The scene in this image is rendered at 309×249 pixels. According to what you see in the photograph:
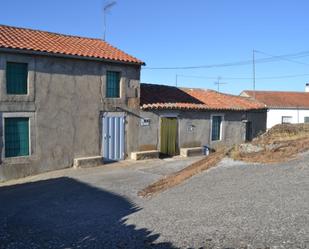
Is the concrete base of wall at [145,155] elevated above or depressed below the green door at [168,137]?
below

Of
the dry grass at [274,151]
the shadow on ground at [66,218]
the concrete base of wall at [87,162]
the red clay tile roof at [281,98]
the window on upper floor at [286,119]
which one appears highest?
the red clay tile roof at [281,98]

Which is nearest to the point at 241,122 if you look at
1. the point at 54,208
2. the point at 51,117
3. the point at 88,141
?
the point at 88,141

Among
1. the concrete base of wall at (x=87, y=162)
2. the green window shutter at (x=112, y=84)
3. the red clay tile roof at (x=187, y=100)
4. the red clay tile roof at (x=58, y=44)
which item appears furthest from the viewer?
the red clay tile roof at (x=187, y=100)

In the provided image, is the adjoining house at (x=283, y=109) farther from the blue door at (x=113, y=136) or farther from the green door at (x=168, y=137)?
the blue door at (x=113, y=136)

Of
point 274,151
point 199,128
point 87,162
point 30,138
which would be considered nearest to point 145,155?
point 87,162

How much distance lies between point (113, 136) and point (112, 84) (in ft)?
7.51

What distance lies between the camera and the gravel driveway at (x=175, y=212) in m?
7.03

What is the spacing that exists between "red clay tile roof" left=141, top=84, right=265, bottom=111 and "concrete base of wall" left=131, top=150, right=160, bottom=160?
2037 mm

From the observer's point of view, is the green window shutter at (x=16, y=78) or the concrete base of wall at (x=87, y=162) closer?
the green window shutter at (x=16, y=78)

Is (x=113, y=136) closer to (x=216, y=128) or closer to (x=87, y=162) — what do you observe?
(x=87, y=162)

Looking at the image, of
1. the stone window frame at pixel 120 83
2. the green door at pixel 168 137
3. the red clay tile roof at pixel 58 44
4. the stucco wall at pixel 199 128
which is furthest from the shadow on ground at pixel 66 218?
the green door at pixel 168 137

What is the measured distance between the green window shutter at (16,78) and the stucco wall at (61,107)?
0.61 ft

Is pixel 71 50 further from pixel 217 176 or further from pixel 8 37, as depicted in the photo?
pixel 217 176

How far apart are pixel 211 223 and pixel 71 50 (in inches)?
503
